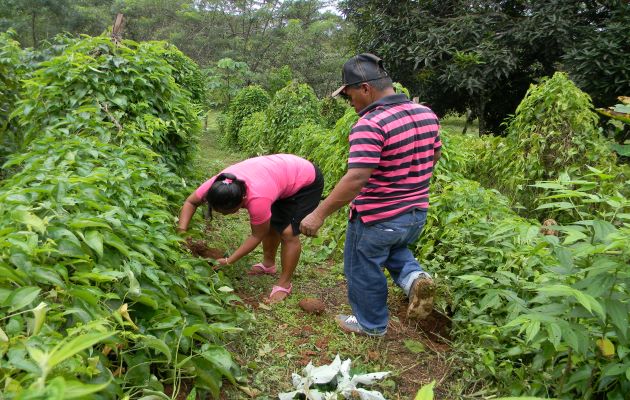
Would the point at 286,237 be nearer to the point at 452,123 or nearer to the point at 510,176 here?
the point at 510,176

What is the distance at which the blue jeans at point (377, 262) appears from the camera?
9.08 ft

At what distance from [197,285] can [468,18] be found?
34.5ft

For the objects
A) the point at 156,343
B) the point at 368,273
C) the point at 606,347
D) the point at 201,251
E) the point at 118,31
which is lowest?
the point at 201,251

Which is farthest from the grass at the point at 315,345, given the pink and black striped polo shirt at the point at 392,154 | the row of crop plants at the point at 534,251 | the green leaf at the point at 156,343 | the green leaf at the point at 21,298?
the green leaf at the point at 21,298

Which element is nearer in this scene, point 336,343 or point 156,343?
point 156,343

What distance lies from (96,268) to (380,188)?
159 centimetres

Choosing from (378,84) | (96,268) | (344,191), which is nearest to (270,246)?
(344,191)

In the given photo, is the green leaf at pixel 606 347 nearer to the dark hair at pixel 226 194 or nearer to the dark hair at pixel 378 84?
the dark hair at pixel 378 84

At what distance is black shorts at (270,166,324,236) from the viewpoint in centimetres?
352

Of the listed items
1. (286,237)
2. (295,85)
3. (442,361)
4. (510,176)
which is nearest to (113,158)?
(286,237)

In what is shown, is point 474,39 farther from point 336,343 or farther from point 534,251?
point 336,343

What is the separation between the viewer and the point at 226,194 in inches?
112

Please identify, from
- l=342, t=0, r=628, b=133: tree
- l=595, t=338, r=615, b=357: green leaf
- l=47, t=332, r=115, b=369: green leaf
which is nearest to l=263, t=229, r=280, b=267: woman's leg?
l=595, t=338, r=615, b=357: green leaf

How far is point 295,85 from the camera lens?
9891mm
